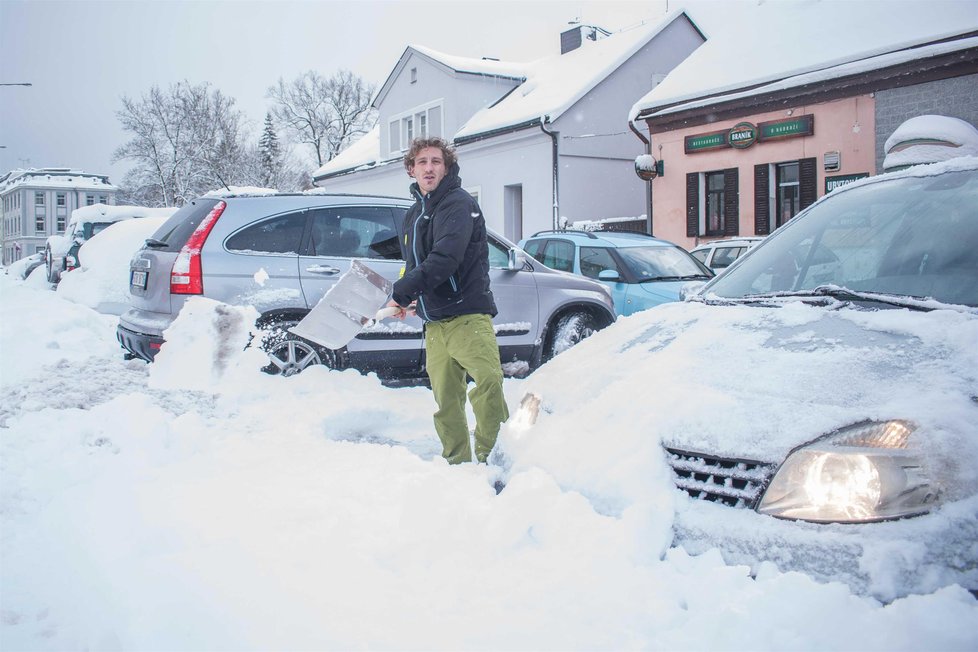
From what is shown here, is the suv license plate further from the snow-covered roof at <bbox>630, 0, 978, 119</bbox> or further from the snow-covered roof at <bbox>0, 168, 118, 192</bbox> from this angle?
the snow-covered roof at <bbox>0, 168, 118, 192</bbox>

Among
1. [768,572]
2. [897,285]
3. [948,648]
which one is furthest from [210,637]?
[897,285]

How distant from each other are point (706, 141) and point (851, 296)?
15.2 meters

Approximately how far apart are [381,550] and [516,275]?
4300mm

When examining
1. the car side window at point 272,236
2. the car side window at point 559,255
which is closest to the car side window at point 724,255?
the car side window at point 559,255

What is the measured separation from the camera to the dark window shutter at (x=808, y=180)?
15102 mm

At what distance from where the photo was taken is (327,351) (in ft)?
18.9

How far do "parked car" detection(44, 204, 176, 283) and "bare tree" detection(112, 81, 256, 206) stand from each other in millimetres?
35013

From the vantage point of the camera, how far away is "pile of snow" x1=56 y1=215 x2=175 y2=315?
34.8 feet

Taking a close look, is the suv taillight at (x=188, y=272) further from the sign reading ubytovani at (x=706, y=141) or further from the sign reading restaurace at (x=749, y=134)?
the sign reading ubytovani at (x=706, y=141)

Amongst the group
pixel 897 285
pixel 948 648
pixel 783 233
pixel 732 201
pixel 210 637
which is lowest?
pixel 210 637

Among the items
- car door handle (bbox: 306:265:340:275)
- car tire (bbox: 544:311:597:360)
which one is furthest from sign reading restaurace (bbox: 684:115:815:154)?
car door handle (bbox: 306:265:340:275)

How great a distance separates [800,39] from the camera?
53.4 feet

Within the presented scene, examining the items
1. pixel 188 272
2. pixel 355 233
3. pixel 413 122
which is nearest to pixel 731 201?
pixel 355 233

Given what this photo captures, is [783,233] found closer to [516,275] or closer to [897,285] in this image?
[897,285]
